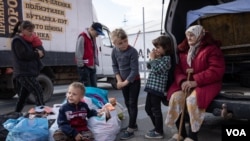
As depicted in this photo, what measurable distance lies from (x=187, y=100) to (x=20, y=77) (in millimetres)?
2921

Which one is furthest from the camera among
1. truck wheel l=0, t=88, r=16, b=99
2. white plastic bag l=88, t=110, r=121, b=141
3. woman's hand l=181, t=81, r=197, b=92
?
truck wheel l=0, t=88, r=16, b=99

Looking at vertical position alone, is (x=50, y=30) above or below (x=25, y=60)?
above

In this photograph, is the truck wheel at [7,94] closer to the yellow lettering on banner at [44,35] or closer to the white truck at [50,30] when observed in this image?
the white truck at [50,30]

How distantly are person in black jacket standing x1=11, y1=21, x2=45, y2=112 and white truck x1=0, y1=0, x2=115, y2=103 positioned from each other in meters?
2.40

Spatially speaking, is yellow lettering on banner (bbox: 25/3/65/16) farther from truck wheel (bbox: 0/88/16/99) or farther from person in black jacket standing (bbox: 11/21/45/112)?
person in black jacket standing (bbox: 11/21/45/112)

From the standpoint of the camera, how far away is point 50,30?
894 centimetres

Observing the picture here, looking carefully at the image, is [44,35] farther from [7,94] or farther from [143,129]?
[143,129]

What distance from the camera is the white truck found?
25.9ft

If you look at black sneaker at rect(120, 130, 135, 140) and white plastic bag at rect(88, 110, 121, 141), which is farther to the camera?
black sneaker at rect(120, 130, 135, 140)

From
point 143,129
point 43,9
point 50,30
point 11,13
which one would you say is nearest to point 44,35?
point 50,30

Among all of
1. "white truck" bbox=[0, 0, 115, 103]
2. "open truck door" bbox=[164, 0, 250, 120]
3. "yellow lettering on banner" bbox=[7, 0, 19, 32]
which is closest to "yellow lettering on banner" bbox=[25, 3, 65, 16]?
"white truck" bbox=[0, 0, 115, 103]

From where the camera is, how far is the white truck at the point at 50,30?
7906mm

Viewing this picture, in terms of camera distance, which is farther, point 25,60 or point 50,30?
point 50,30

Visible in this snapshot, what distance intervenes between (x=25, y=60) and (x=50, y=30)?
3.54 metres
